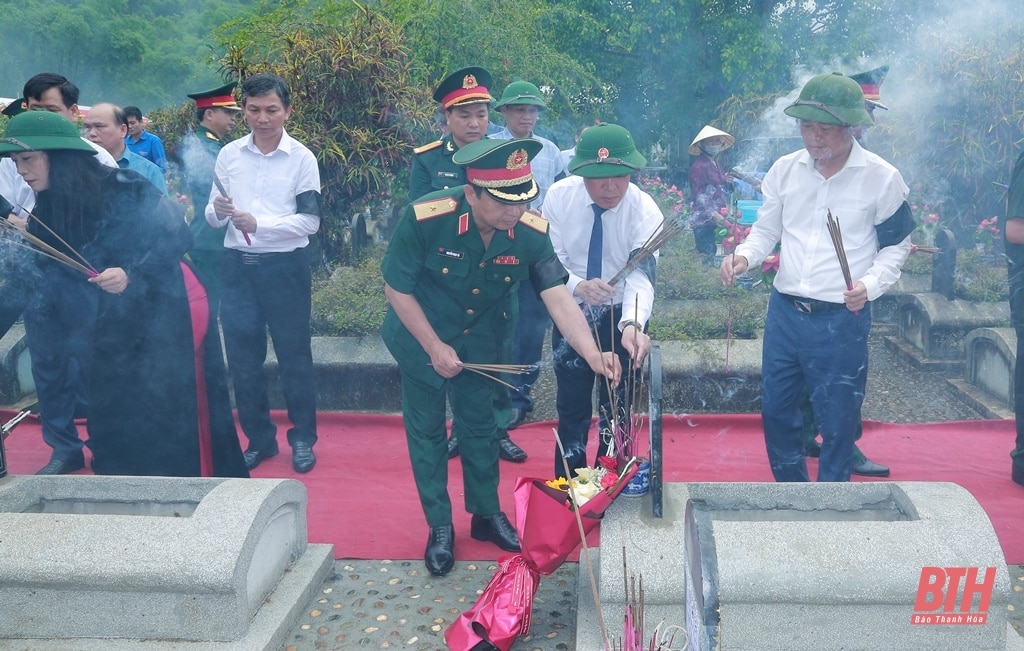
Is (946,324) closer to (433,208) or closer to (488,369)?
(488,369)

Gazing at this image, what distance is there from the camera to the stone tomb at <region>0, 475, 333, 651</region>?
9.79ft

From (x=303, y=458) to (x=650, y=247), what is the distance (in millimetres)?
2225

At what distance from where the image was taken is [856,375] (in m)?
3.87

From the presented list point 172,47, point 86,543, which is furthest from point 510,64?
point 172,47

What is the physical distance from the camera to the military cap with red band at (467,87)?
188 inches

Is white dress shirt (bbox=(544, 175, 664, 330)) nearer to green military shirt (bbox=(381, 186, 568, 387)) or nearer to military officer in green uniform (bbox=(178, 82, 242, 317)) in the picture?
green military shirt (bbox=(381, 186, 568, 387))

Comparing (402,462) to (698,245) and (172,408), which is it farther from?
(698,245)

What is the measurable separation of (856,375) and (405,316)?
1.90m

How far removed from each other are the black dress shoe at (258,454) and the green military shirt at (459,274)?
1605 millimetres

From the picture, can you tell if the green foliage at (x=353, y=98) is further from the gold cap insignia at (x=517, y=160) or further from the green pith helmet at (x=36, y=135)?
A: the gold cap insignia at (x=517, y=160)

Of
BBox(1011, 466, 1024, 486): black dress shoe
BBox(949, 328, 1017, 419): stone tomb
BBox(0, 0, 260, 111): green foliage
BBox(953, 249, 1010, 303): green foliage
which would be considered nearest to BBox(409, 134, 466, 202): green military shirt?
BBox(1011, 466, 1024, 486): black dress shoe

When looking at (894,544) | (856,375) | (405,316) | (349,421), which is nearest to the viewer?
(894,544)

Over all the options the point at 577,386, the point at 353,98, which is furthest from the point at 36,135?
the point at 353,98

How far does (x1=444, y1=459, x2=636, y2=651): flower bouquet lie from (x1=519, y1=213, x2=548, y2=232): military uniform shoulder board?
1.02m
